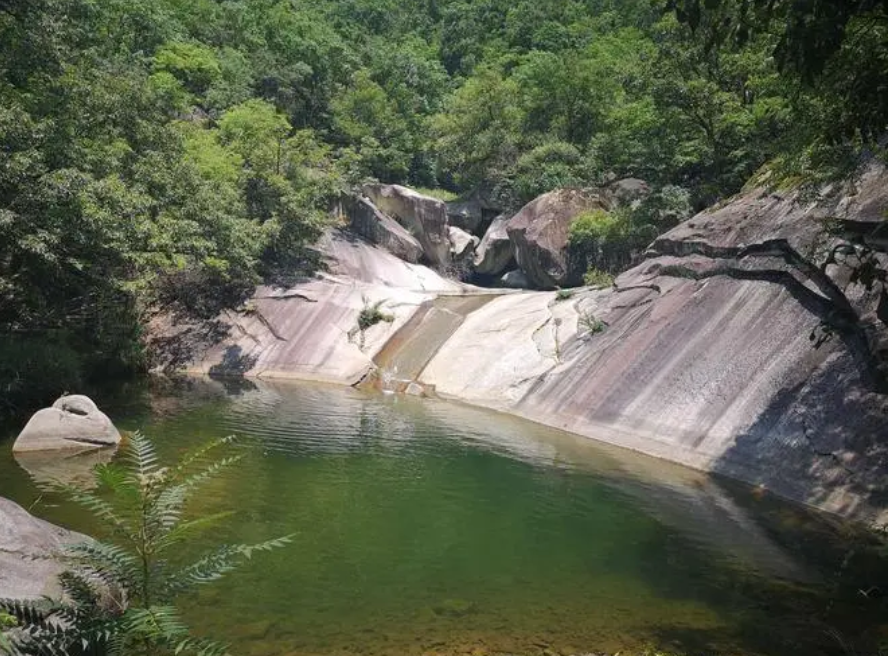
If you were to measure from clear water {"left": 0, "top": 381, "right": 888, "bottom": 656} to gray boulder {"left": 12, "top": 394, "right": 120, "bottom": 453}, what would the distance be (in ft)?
2.22

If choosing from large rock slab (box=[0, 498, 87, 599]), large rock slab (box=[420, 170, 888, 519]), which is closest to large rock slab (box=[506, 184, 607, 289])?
large rock slab (box=[420, 170, 888, 519])

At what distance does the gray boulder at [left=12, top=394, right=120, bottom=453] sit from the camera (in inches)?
581

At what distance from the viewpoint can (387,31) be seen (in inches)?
3206

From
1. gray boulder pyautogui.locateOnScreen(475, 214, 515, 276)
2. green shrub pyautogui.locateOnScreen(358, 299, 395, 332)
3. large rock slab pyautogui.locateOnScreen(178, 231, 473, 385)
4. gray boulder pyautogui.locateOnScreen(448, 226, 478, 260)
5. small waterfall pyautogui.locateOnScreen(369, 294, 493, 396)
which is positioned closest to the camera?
small waterfall pyautogui.locateOnScreen(369, 294, 493, 396)

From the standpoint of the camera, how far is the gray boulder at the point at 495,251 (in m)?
44.1

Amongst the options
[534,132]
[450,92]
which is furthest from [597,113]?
[450,92]

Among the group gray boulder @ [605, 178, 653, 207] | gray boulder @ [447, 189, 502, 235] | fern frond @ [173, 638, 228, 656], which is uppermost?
gray boulder @ [605, 178, 653, 207]

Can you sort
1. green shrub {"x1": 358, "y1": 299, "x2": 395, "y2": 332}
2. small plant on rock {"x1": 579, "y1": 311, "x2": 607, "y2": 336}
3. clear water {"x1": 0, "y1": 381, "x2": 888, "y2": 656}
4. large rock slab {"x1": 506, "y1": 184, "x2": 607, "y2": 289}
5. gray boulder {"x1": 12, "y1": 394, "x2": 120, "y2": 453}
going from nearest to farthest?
clear water {"x1": 0, "y1": 381, "x2": 888, "y2": 656}
gray boulder {"x1": 12, "y1": 394, "x2": 120, "y2": 453}
small plant on rock {"x1": 579, "y1": 311, "x2": 607, "y2": 336}
green shrub {"x1": 358, "y1": 299, "x2": 395, "y2": 332}
large rock slab {"x1": 506, "y1": 184, "x2": 607, "y2": 289}

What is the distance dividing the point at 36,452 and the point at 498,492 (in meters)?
10.6

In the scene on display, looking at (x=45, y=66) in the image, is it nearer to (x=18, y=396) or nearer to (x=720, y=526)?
(x=18, y=396)

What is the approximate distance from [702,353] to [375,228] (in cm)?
2706

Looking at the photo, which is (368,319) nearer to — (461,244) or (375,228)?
(375,228)

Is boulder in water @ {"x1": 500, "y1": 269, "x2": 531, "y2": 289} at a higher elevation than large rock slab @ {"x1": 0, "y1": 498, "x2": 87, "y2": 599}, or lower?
higher

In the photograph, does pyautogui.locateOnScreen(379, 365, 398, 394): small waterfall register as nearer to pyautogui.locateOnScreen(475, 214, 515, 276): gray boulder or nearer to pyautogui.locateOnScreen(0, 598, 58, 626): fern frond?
pyautogui.locateOnScreen(475, 214, 515, 276): gray boulder
